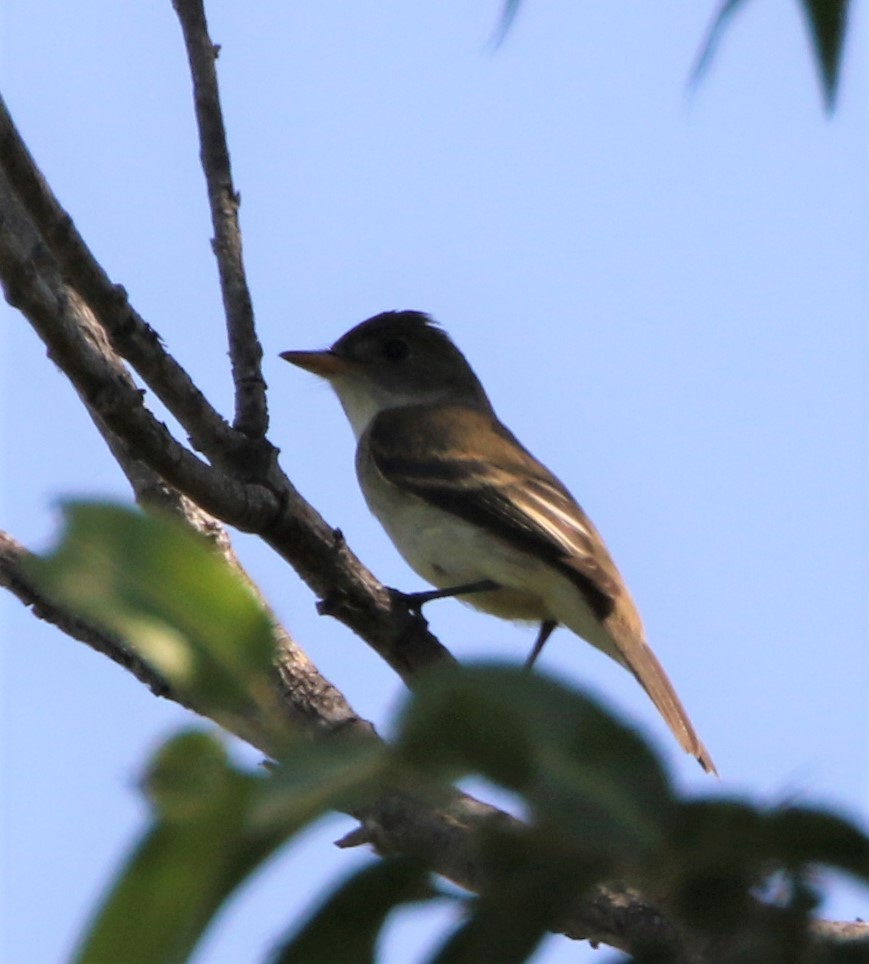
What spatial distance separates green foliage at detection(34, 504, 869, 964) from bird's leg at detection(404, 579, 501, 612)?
443 cm

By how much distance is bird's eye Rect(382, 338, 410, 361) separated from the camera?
815cm

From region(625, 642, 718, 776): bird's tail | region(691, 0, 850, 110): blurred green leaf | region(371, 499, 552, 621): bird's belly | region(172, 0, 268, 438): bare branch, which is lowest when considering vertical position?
region(625, 642, 718, 776): bird's tail

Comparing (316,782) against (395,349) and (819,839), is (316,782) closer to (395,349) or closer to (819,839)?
(819,839)

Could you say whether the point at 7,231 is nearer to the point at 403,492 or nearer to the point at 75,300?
the point at 75,300

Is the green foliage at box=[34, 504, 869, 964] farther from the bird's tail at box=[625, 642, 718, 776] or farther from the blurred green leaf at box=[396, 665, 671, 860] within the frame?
the bird's tail at box=[625, 642, 718, 776]

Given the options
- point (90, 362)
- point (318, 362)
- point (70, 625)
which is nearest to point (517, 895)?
point (90, 362)

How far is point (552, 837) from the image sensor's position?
707 millimetres

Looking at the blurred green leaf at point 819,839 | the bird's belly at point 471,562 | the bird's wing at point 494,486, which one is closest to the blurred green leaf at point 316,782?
the blurred green leaf at point 819,839

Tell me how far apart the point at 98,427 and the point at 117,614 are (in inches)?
153

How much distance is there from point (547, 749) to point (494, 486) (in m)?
5.92

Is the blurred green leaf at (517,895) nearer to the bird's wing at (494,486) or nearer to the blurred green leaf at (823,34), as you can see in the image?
the blurred green leaf at (823,34)

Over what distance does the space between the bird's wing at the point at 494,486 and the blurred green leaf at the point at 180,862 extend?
542 cm

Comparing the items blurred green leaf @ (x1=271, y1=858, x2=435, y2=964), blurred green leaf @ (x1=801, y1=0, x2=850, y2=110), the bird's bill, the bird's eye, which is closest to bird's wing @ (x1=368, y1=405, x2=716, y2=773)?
the bird's bill

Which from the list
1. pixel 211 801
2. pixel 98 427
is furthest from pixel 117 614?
pixel 98 427
